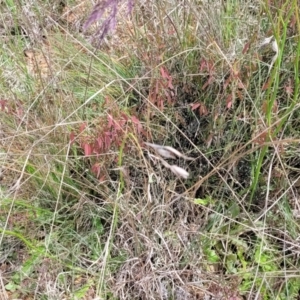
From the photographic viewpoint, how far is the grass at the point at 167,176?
1.12 meters

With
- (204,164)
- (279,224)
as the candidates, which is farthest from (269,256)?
(204,164)

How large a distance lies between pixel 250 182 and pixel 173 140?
0.24 meters

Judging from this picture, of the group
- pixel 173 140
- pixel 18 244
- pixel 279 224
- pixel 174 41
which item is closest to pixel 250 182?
pixel 279 224

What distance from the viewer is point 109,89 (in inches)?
56.1

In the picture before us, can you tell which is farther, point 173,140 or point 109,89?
point 109,89

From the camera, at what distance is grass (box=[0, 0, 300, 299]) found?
112 cm

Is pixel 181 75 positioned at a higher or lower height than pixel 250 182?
higher

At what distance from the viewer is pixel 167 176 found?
4.14 ft

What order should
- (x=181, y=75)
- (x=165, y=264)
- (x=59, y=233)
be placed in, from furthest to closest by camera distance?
(x=181, y=75), (x=59, y=233), (x=165, y=264)

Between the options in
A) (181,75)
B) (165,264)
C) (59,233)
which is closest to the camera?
(165,264)

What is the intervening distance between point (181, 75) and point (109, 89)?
0.72 feet

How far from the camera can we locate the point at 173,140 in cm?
132

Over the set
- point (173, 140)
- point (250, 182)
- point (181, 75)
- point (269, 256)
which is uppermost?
point (181, 75)

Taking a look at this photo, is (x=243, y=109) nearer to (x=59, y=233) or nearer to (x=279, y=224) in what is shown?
(x=279, y=224)
